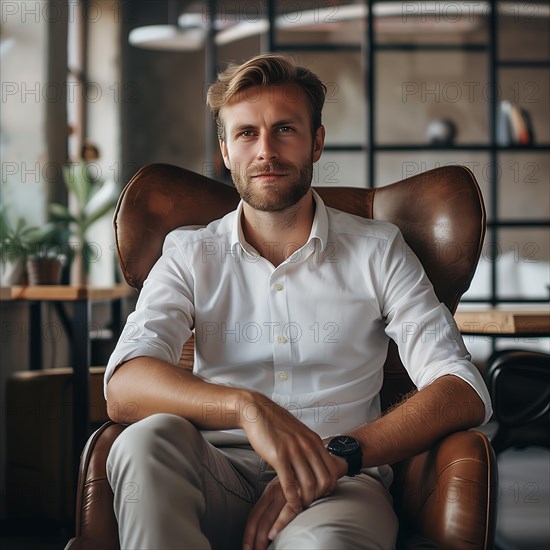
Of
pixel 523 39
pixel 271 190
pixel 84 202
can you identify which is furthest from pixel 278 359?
pixel 523 39

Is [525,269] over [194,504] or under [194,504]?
over

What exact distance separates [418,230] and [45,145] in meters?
3.09

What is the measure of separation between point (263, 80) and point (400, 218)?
1.55ft

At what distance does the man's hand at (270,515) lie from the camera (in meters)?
1.32

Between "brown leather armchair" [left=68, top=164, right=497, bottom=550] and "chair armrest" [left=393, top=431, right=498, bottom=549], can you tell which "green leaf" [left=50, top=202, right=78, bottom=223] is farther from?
"chair armrest" [left=393, top=431, right=498, bottom=549]

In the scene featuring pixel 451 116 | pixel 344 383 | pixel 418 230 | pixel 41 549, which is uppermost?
pixel 451 116

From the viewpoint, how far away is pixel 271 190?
1.77m

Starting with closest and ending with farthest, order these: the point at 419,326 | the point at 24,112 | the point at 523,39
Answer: the point at 419,326, the point at 24,112, the point at 523,39

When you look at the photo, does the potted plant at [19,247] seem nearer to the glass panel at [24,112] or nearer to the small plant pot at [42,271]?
the small plant pot at [42,271]

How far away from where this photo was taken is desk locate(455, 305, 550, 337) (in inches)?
90.8

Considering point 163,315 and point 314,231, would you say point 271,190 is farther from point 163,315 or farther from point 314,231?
point 163,315

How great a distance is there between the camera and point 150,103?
6.86 m

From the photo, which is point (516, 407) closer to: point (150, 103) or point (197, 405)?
point (197, 405)

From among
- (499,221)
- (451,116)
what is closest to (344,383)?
(499,221)
